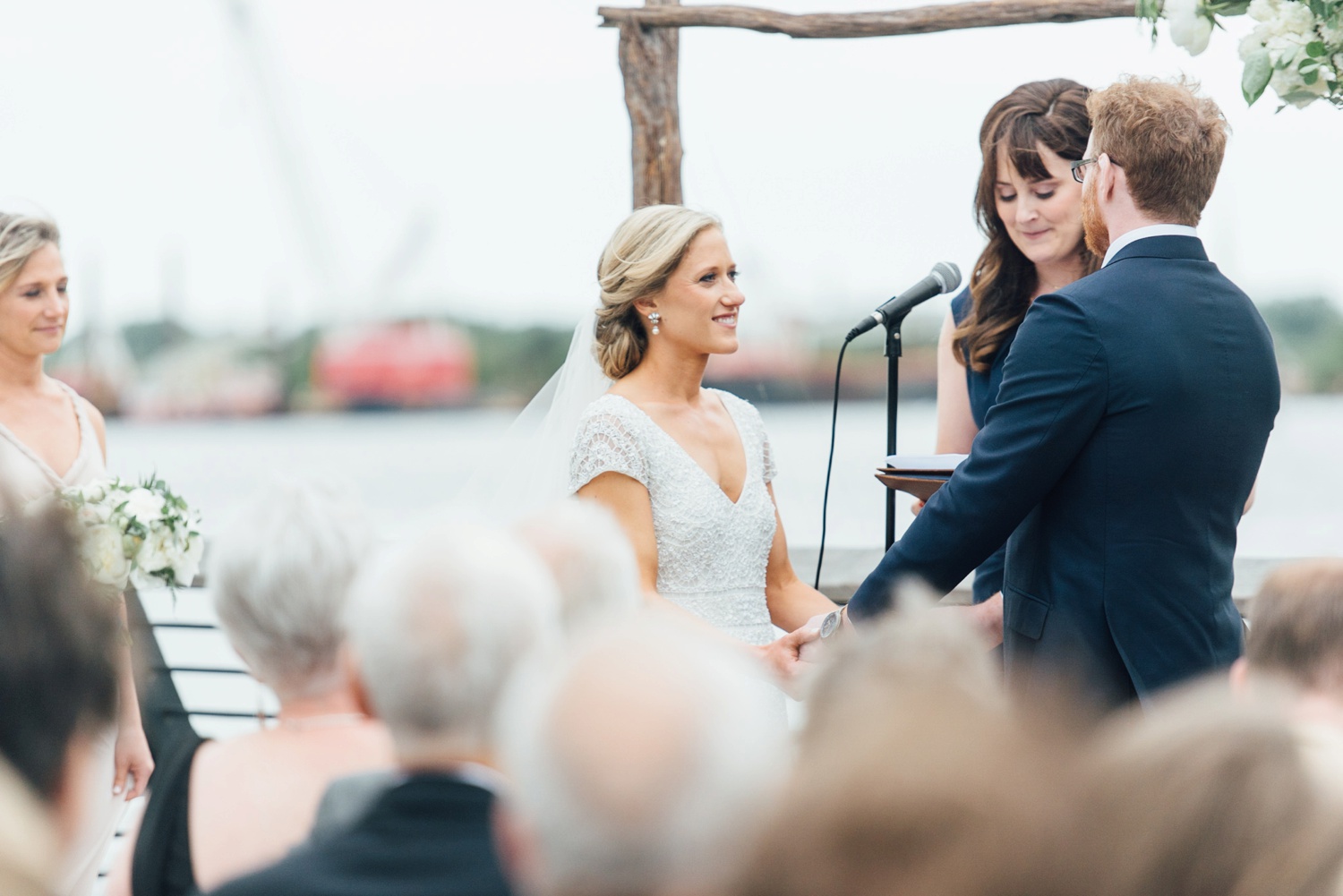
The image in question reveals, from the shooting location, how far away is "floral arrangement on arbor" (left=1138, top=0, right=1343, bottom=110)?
204cm

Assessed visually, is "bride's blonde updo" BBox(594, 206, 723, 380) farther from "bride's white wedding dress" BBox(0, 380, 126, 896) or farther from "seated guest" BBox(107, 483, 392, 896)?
"seated guest" BBox(107, 483, 392, 896)

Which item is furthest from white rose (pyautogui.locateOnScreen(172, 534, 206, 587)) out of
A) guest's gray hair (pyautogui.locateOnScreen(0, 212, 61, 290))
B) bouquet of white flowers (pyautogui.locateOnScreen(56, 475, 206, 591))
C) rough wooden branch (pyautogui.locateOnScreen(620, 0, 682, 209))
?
rough wooden branch (pyautogui.locateOnScreen(620, 0, 682, 209))

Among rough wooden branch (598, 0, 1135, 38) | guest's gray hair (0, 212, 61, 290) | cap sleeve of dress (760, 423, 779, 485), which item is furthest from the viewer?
rough wooden branch (598, 0, 1135, 38)

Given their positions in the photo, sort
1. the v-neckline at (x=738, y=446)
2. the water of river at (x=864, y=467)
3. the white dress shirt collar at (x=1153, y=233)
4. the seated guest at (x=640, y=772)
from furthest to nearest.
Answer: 1. the water of river at (x=864, y=467)
2. the v-neckline at (x=738, y=446)
3. the white dress shirt collar at (x=1153, y=233)
4. the seated guest at (x=640, y=772)

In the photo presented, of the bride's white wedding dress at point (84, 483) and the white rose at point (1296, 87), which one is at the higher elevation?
the white rose at point (1296, 87)

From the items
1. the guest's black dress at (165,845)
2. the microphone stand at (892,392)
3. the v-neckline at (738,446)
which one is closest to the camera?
the guest's black dress at (165,845)

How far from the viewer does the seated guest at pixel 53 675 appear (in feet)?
3.84

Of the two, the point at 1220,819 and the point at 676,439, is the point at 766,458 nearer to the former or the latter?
the point at 676,439

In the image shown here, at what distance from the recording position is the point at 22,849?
36.7 inches

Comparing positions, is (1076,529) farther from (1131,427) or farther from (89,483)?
(89,483)

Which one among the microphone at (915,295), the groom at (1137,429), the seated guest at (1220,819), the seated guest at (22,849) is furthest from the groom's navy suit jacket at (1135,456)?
the seated guest at (22,849)

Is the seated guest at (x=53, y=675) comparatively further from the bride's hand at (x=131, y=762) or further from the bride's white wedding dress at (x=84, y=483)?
the bride's hand at (x=131, y=762)

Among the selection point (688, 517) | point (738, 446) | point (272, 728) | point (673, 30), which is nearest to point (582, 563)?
point (272, 728)

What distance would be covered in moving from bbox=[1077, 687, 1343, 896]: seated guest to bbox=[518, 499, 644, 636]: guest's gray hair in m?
0.72
